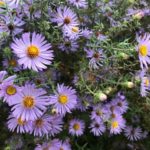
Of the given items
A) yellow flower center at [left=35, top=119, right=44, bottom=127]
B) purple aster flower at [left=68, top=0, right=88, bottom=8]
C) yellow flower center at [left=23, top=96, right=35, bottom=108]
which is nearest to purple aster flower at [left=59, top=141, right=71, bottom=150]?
yellow flower center at [left=35, top=119, right=44, bottom=127]

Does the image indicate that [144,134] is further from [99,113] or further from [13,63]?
[13,63]

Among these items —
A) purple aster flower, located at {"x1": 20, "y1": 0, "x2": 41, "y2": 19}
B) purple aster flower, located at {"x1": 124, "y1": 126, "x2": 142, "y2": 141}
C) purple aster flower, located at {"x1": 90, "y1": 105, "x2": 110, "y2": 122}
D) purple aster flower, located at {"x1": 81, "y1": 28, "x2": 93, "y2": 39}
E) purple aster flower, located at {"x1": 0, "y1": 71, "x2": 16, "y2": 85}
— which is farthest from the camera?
purple aster flower, located at {"x1": 124, "y1": 126, "x2": 142, "y2": 141}

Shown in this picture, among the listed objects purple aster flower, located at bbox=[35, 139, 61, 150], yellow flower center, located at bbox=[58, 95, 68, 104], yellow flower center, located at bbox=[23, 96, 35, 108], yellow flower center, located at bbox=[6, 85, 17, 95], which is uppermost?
yellow flower center, located at bbox=[58, 95, 68, 104]


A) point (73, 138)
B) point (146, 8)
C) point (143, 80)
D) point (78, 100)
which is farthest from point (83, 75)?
point (146, 8)

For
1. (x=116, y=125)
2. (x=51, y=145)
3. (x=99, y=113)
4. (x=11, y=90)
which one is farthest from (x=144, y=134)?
(x=11, y=90)

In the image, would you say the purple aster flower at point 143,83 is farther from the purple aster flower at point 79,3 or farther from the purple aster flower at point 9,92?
the purple aster flower at point 9,92

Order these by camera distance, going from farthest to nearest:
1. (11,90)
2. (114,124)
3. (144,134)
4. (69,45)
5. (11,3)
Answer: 1. (144,134)
2. (114,124)
3. (69,45)
4. (11,3)
5. (11,90)

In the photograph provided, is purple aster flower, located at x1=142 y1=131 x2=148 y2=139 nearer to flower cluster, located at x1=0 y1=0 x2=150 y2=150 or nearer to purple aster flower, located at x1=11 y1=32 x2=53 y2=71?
flower cluster, located at x1=0 y1=0 x2=150 y2=150

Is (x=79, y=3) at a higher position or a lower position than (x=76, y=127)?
higher
